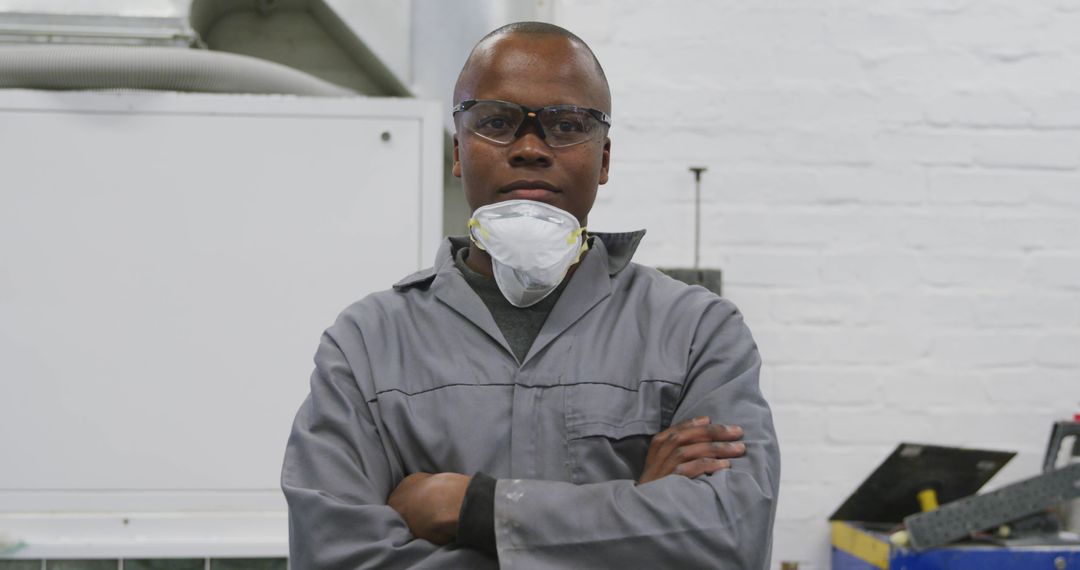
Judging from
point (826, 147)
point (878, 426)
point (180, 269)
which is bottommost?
point (878, 426)

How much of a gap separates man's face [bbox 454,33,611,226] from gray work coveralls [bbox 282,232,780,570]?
3.5 inches

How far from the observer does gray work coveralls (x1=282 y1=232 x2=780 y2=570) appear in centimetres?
86

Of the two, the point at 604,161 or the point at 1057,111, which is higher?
the point at 1057,111

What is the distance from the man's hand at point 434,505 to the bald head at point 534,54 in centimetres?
36

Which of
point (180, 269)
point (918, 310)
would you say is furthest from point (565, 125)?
point (918, 310)

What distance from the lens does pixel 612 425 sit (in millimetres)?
922

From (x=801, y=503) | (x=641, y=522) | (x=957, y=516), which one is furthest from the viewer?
(x=801, y=503)

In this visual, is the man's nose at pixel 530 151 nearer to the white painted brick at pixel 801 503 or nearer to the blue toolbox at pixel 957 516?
the blue toolbox at pixel 957 516

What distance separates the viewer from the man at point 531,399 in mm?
860

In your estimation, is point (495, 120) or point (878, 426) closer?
point (495, 120)

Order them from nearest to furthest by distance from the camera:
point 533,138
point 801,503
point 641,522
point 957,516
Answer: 1. point 641,522
2. point 533,138
3. point 957,516
4. point 801,503

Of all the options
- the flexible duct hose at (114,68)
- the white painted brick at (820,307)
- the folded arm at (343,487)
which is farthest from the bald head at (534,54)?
the white painted brick at (820,307)

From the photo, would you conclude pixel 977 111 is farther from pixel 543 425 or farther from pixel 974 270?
pixel 543 425

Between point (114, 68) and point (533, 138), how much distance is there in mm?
988
